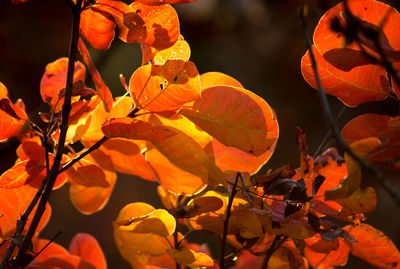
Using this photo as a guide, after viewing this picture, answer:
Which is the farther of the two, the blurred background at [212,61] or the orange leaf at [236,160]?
the blurred background at [212,61]

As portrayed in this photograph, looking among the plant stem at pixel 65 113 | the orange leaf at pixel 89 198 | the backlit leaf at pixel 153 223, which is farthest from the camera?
the orange leaf at pixel 89 198

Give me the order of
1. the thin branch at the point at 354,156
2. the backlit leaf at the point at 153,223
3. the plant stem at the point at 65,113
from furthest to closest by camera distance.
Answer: the backlit leaf at the point at 153,223
the plant stem at the point at 65,113
the thin branch at the point at 354,156

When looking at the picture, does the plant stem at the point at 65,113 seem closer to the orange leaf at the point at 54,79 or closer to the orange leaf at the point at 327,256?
the orange leaf at the point at 54,79

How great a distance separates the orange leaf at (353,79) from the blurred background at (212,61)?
185cm

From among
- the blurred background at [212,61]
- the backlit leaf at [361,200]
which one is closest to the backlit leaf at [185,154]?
the backlit leaf at [361,200]

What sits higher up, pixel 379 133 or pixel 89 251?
pixel 379 133

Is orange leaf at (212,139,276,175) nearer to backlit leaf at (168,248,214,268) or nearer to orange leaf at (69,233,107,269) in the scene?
backlit leaf at (168,248,214,268)

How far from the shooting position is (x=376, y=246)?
2.07ft

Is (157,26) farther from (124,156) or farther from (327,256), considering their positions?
(327,256)

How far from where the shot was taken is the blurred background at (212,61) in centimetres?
253

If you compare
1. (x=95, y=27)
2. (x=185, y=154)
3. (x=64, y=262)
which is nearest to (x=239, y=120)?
(x=185, y=154)

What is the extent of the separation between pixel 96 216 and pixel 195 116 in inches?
107

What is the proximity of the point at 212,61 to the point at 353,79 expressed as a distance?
8.56 ft

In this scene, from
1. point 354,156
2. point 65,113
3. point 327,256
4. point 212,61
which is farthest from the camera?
point 212,61
